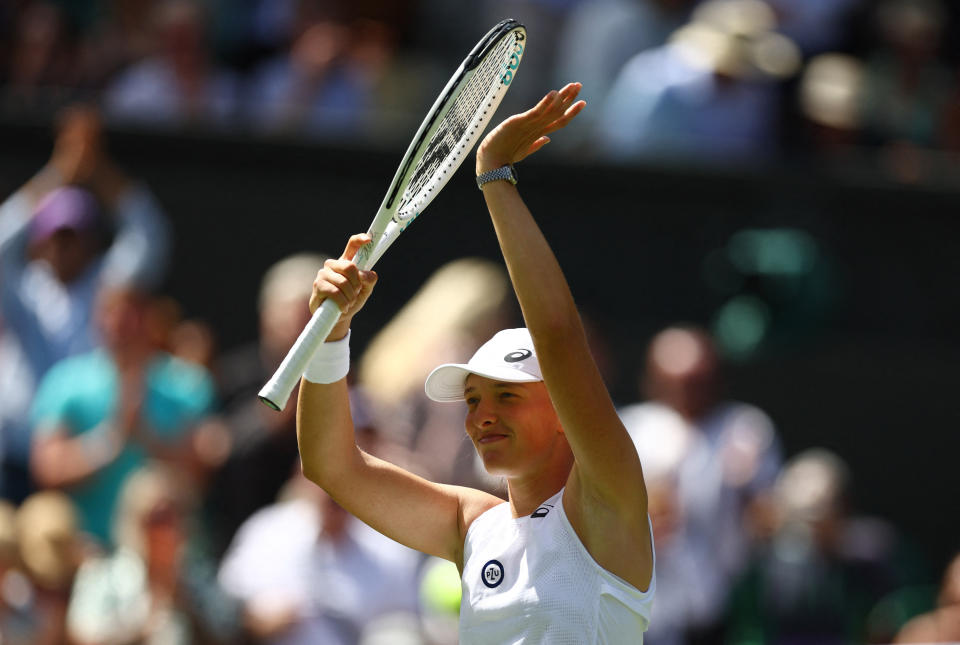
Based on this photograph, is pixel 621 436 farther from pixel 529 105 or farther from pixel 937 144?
pixel 937 144

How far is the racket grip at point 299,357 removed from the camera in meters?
3.21

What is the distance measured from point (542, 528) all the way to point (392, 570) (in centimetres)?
314

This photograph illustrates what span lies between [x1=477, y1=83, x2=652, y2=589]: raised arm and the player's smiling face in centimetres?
18

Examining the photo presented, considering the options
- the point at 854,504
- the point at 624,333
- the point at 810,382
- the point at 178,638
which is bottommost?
the point at 854,504

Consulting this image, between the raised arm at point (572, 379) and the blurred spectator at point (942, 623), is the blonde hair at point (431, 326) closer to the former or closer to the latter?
the blurred spectator at point (942, 623)

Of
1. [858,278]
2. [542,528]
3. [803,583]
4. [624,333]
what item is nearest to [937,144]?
[858,278]

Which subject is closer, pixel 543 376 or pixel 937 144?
pixel 543 376

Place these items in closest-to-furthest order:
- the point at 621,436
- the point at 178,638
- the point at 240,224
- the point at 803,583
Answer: the point at 621,436, the point at 178,638, the point at 803,583, the point at 240,224

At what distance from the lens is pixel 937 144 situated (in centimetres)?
927

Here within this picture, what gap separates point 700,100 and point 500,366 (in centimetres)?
548

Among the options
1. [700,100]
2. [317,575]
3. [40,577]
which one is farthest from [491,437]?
[700,100]

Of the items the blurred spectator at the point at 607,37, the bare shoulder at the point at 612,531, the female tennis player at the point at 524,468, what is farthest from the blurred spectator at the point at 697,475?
the bare shoulder at the point at 612,531

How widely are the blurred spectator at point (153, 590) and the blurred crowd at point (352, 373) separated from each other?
1cm

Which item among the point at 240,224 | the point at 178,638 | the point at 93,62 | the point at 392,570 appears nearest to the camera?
the point at 178,638
